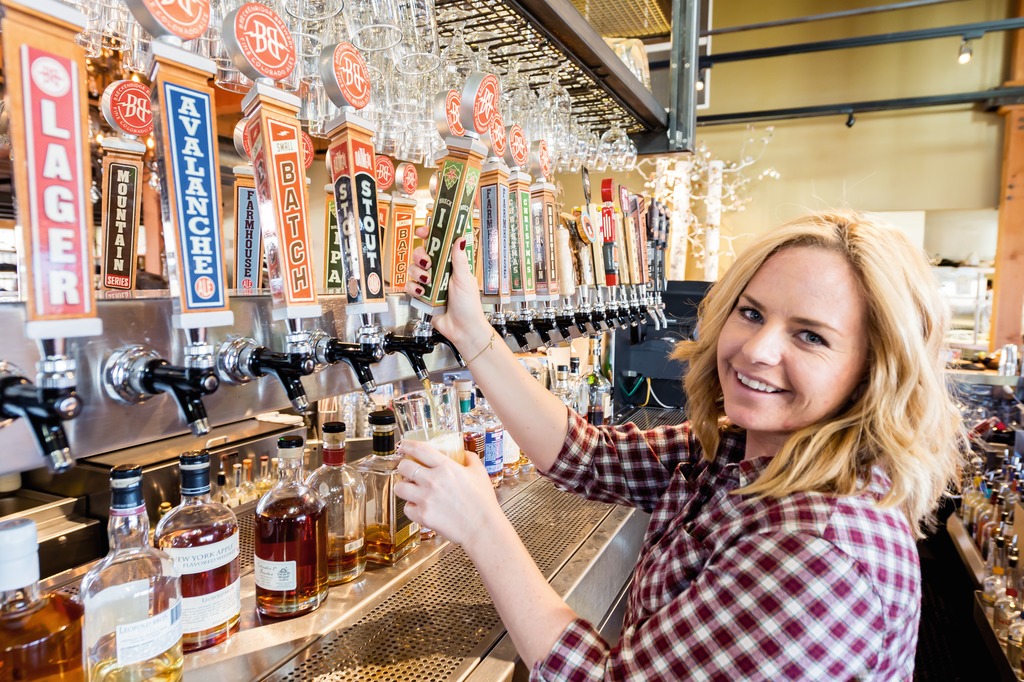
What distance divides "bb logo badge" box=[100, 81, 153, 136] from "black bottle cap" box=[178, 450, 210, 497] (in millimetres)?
461

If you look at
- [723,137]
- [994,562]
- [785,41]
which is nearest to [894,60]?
[785,41]

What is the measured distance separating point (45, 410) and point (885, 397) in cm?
107

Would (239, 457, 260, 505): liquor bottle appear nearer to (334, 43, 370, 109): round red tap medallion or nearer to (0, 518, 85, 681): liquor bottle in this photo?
(0, 518, 85, 681): liquor bottle

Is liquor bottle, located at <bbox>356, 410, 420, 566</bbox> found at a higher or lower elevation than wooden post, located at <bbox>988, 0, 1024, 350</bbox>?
lower

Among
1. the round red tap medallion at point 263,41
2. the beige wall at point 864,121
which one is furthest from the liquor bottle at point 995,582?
the beige wall at point 864,121

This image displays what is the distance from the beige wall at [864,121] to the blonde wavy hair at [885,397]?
15.4 feet

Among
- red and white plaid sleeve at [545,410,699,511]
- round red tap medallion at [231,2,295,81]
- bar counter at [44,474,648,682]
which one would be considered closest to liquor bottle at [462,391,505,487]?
bar counter at [44,474,648,682]

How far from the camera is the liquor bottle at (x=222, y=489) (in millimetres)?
2055

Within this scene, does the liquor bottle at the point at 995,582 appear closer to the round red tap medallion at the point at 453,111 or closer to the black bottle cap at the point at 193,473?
the round red tap medallion at the point at 453,111

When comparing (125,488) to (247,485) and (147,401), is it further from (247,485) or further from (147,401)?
(247,485)

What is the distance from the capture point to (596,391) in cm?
291

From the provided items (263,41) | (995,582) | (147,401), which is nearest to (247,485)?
(147,401)

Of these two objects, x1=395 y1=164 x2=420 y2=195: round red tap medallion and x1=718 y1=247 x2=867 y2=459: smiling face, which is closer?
x1=718 y1=247 x2=867 y2=459: smiling face

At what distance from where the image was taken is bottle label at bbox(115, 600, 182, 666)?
31.8 inches
